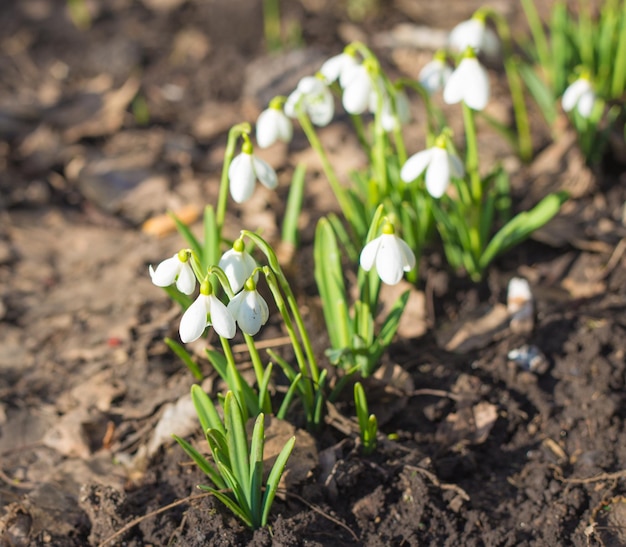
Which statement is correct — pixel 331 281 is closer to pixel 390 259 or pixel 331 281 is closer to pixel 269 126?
pixel 390 259

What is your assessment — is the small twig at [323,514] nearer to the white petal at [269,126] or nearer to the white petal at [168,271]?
the white petal at [168,271]

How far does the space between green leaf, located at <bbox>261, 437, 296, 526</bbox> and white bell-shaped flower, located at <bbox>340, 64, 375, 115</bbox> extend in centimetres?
111

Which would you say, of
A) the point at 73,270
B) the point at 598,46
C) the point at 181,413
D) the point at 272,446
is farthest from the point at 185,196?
the point at 598,46

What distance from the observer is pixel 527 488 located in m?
2.10

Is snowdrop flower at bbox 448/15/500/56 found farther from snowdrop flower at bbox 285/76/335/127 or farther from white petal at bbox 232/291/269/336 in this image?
white petal at bbox 232/291/269/336

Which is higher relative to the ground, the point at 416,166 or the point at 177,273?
the point at 177,273

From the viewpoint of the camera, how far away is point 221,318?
1.69 metres

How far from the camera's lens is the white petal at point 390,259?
6.13 ft

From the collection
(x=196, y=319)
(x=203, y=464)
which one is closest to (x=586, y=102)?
(x=196, y=319)

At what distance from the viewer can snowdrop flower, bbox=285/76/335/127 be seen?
7.99 ft

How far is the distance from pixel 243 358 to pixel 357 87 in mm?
930

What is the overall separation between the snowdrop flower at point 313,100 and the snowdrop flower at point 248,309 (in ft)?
3.02

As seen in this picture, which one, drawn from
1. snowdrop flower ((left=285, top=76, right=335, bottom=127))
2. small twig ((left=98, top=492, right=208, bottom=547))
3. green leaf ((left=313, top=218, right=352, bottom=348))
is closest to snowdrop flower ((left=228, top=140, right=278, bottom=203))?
green leaf ((left=313, top=218, right=352, bottom=348))

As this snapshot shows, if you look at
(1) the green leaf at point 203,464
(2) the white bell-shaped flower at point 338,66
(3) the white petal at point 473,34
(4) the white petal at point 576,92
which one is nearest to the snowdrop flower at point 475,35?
(3) the white petal at point 473,34
